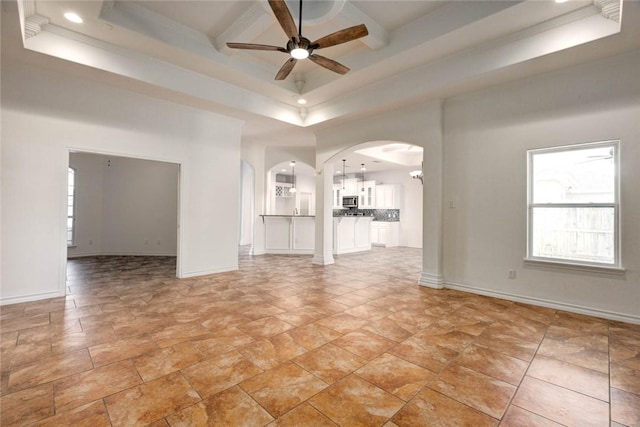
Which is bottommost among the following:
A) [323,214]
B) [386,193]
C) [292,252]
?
[292,252]

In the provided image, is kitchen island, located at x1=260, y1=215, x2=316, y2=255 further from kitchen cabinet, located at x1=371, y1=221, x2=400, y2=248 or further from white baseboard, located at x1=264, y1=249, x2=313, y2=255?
kitchen cabinet, located at x1=371, y1=221, x2=400, y2=248

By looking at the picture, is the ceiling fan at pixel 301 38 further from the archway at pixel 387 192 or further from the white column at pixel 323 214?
the archway at pixel 387 192

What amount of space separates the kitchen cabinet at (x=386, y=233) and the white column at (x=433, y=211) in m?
5.87

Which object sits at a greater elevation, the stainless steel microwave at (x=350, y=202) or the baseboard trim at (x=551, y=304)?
the stainless steel microwave at (x=350, y=202)

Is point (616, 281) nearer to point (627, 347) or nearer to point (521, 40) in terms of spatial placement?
point (627, 347)

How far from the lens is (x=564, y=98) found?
3.67m

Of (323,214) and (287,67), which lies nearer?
(287,67)

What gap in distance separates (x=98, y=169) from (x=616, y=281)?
10246 mm

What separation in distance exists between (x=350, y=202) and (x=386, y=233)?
2375 millimetres

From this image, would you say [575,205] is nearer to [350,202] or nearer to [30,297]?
[30,297]

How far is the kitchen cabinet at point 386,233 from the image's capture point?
10672 mm

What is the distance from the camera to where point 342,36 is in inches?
117

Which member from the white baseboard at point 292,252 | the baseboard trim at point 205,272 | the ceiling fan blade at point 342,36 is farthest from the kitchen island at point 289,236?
the ceiling fan blade at point 342,36

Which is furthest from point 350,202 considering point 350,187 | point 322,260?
point 322,260
